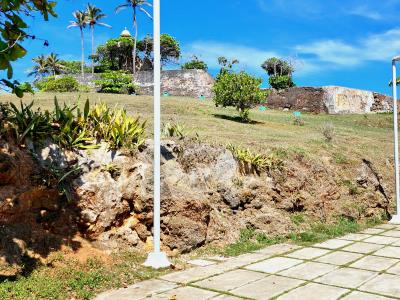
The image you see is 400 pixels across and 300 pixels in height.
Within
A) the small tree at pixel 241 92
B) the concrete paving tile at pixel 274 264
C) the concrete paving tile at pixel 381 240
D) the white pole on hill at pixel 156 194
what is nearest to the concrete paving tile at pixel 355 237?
the concrete paving tile at pixel 381 240

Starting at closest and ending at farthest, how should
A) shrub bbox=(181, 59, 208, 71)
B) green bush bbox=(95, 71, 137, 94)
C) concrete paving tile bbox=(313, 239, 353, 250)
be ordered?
1. concrete paving tile bbox=(313, 239, 353, 250)
2. green bush bbox=(95, 71, 137, 94)
3. shrub bbox=(181, 59, 208, 71)

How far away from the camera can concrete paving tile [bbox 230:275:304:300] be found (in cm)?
613

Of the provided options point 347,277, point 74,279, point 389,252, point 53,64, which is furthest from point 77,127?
point 53,64

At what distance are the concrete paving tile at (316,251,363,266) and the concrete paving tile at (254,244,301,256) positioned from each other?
2.85 feet

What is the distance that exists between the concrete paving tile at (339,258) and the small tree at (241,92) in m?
16.3

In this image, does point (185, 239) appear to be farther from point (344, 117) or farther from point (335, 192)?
point (344, 117)

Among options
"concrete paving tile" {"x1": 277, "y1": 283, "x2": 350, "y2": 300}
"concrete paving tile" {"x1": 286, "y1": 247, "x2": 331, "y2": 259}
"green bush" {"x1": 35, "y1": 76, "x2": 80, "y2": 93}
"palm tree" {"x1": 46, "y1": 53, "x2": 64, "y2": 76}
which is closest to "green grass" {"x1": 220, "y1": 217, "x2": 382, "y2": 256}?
"concrete paving tile" {"x1": 286, "y1": 247, "x2": 331, "y2": 259}

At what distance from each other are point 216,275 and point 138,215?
6.94 feet

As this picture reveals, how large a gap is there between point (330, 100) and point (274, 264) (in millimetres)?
30622

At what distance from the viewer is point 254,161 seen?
1126cm

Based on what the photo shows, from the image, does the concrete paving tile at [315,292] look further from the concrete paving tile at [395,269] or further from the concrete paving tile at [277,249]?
the concrete paving tile at [277,249]

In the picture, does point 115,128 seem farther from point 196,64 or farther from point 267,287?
point 196,64

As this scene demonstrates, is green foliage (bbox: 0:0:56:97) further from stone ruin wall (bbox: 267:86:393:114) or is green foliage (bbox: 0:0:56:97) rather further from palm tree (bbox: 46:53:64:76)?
palm tree (bbox: 46:53:64:76)

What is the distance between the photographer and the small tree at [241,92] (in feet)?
82.2
